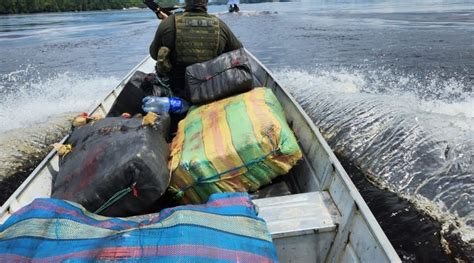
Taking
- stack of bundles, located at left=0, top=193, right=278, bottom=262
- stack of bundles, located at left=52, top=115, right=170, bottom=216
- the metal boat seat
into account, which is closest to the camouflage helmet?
stack of bundles, located at left=52, top=115, right=170, bottom=216

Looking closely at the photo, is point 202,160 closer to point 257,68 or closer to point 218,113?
point 218,113

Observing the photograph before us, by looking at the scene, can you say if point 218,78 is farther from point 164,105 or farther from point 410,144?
point 410,144

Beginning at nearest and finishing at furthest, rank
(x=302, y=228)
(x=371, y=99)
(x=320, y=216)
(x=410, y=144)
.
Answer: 1. (x=302, y=228)
2. (x=320, y=216)
3. (x=410, y=144)
4. (x=371, y=99)

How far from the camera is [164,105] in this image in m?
4.47

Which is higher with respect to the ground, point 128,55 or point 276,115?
point 276,115

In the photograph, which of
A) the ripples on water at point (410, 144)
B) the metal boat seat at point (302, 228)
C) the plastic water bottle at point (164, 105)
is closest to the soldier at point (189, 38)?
the plastic water bottle at point (164, 105)

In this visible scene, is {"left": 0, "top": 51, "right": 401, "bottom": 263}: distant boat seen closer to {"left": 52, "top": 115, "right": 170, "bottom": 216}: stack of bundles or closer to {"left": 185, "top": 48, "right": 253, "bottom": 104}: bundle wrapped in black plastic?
{"left": 52, "top": 115, "right": 170, "bottom": 216}: stack of bundles

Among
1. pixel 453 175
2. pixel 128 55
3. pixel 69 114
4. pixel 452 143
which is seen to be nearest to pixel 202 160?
pixel 453 175

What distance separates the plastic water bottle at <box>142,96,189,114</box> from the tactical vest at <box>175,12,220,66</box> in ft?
1.76

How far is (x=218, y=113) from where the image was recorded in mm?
3699

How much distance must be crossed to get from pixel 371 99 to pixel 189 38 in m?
4.68

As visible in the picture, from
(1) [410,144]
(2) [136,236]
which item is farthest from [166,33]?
(1) [410,144]

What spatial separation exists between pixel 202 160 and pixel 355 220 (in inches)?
48.6

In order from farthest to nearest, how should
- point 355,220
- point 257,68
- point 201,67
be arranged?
1. point 257,68
2. point 201,67
3. point 355,220
